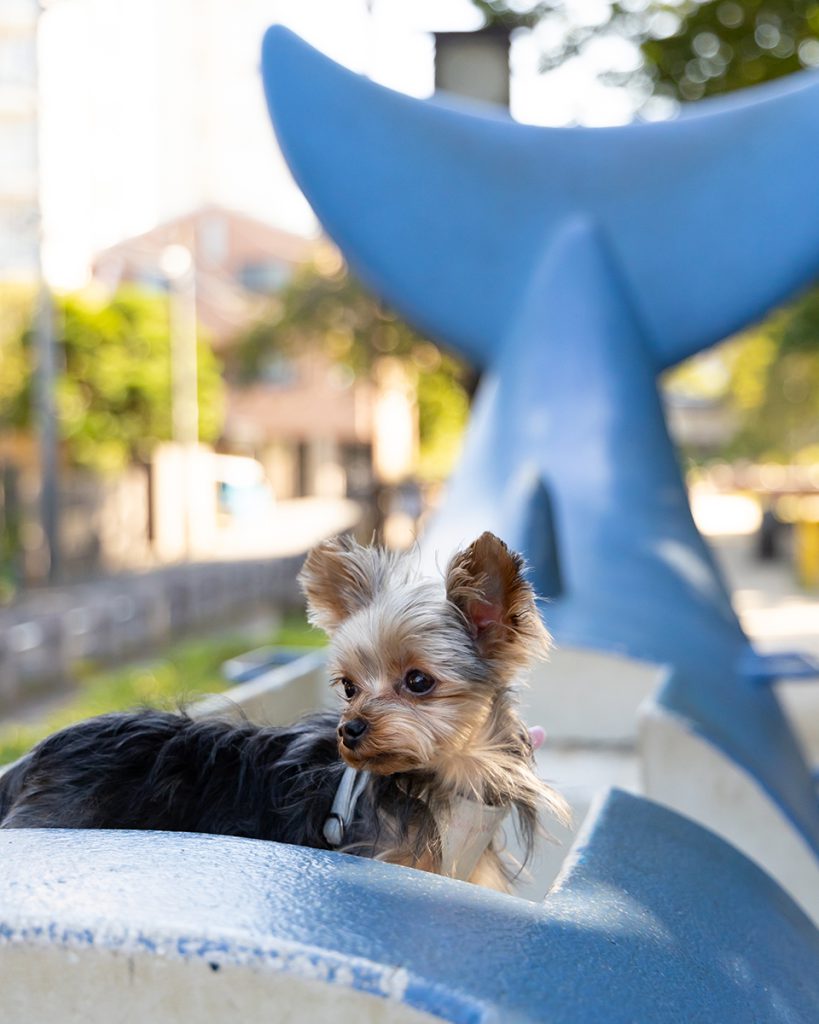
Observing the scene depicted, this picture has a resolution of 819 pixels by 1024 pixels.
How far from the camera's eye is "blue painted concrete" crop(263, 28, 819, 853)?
19.7 ft

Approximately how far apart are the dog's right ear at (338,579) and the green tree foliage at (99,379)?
72.0 feet

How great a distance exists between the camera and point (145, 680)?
8.19m

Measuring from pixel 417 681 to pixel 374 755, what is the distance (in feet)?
0.41

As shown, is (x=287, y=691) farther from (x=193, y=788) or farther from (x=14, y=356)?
(x=14, y=356)

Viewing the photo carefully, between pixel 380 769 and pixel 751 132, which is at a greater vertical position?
pixel 751 132

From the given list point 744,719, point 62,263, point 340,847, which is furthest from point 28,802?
point 62,263

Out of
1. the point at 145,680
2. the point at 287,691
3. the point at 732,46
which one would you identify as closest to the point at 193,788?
the point at 287,691

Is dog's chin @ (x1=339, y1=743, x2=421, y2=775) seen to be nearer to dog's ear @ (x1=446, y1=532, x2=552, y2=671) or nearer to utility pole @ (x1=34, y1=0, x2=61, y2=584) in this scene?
dog's ear @ (x1=446, y1=532, x2=552, y2=671)

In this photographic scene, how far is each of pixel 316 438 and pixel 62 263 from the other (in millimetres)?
8920

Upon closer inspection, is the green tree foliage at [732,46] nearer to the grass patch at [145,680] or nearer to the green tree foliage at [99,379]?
the grass patch at [145,680]

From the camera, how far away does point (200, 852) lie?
1.48m

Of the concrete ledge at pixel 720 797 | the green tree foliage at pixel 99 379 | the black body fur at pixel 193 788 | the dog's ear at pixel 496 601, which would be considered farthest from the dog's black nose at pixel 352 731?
the green tree foliage at pixel 99 379

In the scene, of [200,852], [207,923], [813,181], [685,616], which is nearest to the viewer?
[207,923]

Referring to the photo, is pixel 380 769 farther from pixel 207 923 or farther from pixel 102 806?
pixel 207 923
